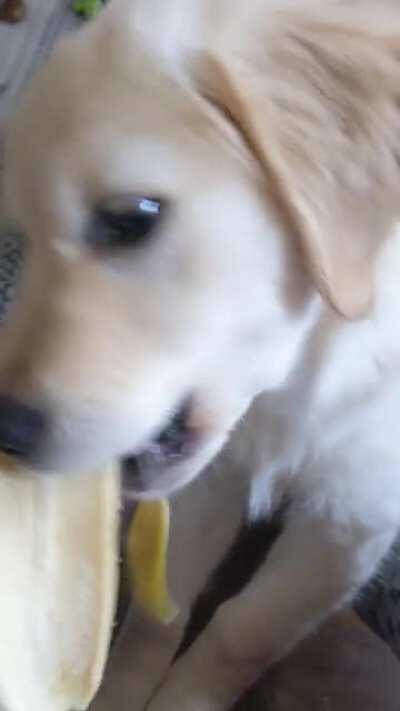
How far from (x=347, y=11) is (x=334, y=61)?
6 cm

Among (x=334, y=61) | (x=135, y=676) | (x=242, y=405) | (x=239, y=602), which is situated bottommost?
(x=135, y=676)

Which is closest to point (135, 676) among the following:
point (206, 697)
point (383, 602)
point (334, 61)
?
point (206, 697)

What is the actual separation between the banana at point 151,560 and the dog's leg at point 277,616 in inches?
2.2

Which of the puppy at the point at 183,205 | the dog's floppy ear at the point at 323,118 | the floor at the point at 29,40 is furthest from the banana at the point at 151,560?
the floor at the point at 29,40

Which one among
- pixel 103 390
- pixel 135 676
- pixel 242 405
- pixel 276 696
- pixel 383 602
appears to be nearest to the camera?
pixel 103 390

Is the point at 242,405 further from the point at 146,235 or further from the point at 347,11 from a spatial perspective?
the point at 347,11

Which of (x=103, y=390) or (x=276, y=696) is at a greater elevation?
(x=103, y=390)

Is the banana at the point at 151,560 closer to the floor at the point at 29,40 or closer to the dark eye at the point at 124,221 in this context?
the dark eye at the point at 124,221

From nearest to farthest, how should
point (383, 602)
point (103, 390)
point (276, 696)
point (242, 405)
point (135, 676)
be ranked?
1. point (103, 390)
2. point (242, 405)
3. point (276, 696)
4. point (135, 676)
5. point (383, 602)

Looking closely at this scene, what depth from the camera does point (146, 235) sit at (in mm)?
858

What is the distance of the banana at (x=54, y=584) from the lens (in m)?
0.91

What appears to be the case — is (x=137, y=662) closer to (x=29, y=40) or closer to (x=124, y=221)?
(x=124, y=221)

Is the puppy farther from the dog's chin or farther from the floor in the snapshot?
the floor

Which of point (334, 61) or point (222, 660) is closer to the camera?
point (334, 61)
